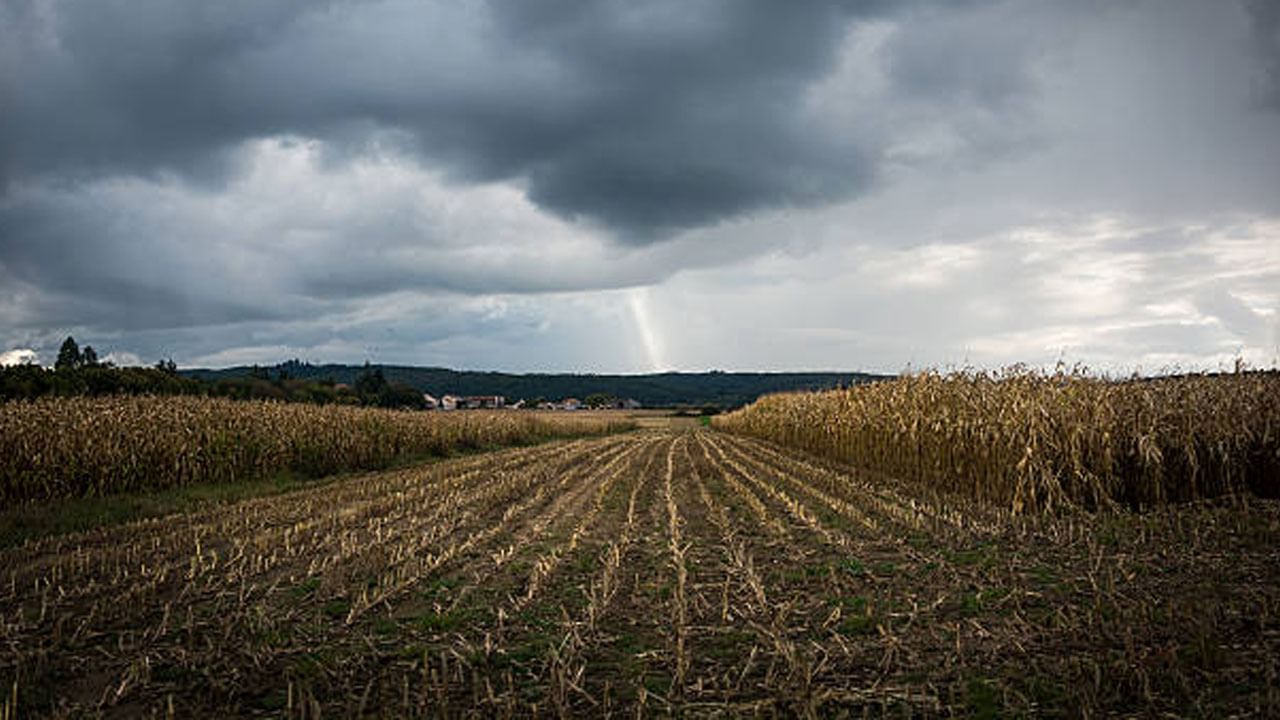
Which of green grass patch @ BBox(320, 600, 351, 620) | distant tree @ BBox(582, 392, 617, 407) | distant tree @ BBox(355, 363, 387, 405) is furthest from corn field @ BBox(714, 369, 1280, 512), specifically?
distant tree @ BBox(582, 392, 617, 407)

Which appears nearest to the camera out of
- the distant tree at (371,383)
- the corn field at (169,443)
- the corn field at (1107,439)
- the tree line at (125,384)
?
the corn field at (1107,439)

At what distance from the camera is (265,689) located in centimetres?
538

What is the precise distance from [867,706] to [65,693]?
5.47 m

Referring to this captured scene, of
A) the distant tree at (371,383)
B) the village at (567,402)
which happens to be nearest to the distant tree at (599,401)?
the village at (567,402)

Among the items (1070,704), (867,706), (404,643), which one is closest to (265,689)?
(404,643)

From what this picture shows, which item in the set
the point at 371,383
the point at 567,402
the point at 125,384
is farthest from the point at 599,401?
the point at 125,384

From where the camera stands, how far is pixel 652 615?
7113 millimetres

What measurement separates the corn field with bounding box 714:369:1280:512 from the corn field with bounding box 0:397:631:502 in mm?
16827

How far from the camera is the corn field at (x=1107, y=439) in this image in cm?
1260

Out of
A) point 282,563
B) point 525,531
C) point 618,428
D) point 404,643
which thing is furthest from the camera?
point 618,428

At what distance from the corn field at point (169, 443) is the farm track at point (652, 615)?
4.57 meters

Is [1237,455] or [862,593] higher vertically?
[1237,455]

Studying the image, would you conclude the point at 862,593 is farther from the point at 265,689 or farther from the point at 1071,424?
the point at 1071,424

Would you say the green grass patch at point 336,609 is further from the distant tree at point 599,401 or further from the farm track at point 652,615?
the distant tree at point 599,401
